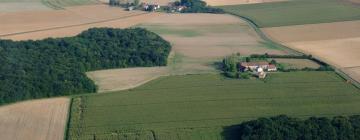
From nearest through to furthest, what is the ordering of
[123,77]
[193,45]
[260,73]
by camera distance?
[123,77] → [260,73] → [193,45]

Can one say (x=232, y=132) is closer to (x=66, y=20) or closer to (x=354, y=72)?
(x=354, y=72)

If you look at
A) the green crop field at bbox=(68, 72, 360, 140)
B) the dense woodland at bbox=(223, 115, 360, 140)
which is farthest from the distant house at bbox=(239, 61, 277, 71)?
the dense woodland at bbox=(223, 115, 360, 140)

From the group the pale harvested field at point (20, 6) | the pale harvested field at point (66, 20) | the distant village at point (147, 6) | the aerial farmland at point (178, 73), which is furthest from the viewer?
the distant village at point (147, 6)

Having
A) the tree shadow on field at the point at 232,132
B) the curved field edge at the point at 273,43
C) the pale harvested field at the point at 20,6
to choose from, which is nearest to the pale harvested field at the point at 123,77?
the tree shadow on field at the point at 232,132

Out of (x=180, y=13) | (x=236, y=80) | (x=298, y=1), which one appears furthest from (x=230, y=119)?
(x=298, y=1)

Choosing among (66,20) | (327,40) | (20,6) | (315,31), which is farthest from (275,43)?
(20,6)

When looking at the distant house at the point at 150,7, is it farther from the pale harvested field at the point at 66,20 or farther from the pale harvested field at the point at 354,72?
the pale harvested field at the point at 354,72

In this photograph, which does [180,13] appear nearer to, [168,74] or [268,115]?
[168,74]

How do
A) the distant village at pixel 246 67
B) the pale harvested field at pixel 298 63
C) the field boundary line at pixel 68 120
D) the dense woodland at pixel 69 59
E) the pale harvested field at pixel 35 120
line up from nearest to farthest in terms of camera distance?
the pale harvested field at pixel 35 120 < the field boundary line at pixel 68 120 < the dense woodland at pixel 69 59 < the distant village at pixel 246 67 < the pale harvested field at pixel 298 63
